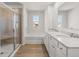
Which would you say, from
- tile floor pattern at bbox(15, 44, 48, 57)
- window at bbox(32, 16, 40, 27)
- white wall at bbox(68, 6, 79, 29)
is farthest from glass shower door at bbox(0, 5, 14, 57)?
window at bbox(32, 16, 40, 27)

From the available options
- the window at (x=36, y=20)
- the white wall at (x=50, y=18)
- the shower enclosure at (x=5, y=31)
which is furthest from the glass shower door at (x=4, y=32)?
the white wall at (x=50, y=18)

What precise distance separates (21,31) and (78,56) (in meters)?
3.80

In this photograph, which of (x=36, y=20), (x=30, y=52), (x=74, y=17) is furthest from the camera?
(x=36, y=20)

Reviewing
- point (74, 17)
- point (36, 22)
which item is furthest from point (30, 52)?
point (74, 17)

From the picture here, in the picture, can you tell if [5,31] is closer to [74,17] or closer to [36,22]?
[74,17]

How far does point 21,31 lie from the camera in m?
4.92

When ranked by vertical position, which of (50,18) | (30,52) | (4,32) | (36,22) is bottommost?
(30,52)

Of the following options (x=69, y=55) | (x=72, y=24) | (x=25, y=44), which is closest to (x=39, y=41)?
(x=25, y=44)

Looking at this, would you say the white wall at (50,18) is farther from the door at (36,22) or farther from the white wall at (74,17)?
the white wall at (74,17)

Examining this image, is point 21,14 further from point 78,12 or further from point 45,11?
point 78,12

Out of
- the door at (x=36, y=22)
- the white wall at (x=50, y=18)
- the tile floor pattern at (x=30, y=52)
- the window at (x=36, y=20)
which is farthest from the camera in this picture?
the window at (x=36, y=20)

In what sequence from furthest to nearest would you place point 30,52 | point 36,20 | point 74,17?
point 36,20
point 30,52
point 74,17

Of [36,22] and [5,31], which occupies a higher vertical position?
[36,22]

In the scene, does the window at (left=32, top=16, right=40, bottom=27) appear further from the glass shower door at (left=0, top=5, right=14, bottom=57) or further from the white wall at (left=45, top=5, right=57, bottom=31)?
the glass shower door at (left=0, top=5, right=14, bottom=57)
